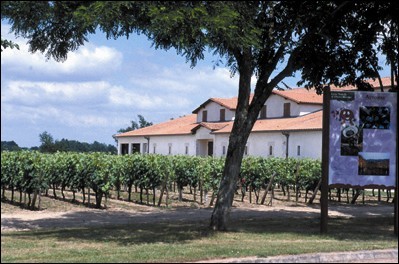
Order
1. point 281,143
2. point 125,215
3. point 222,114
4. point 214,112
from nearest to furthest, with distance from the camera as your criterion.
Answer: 1. point 125,215
2. point 281,143
3. point 222,114
4. point 214,112

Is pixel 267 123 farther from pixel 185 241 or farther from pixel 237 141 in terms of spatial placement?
pixel 185 241

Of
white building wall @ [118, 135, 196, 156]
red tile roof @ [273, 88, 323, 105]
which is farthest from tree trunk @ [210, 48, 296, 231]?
white building wall @ [118, 135, 196, 156]

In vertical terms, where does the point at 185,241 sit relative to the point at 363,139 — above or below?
below

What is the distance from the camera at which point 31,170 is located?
66.5 ft

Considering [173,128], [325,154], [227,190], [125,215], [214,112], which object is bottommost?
[125,215]

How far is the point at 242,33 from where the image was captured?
12.2 meters

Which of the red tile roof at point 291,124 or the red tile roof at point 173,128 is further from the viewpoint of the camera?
the red tile roof at point 173,128

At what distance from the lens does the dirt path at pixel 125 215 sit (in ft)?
51.4

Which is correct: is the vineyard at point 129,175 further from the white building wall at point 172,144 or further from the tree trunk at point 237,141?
the white building wall at point 172,144

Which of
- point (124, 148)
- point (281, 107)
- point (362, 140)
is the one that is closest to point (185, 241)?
point (362, 140)

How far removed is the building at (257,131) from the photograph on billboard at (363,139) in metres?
23.7

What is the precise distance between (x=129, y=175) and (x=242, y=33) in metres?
12.3

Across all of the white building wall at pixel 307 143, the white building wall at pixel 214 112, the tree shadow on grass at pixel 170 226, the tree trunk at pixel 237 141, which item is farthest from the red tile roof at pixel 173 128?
the tree trunk at pixel 237 141

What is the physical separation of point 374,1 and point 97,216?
10100 mm
